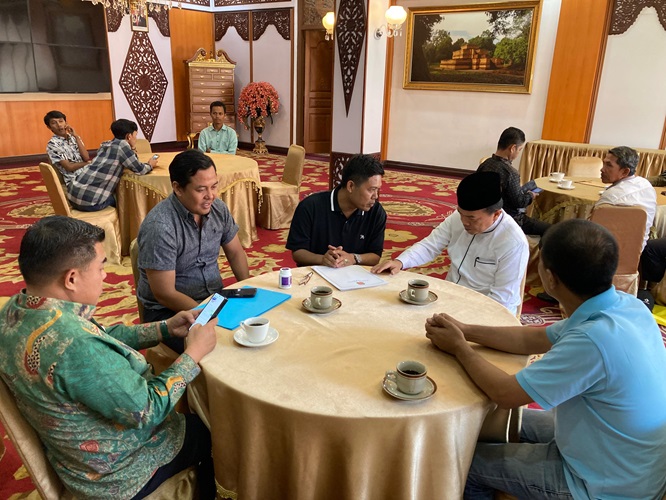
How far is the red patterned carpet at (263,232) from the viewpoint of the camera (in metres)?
3.52

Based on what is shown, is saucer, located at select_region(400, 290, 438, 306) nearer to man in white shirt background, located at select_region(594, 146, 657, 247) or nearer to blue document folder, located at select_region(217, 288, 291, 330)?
blue document folder, located at select_region(217, 288, 291, 330)

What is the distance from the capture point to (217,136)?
20.5 ft

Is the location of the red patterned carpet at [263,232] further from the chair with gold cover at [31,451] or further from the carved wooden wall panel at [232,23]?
the carved wooden wall panel at [232,23]

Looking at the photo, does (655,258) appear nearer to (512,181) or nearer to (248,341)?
(512,181)

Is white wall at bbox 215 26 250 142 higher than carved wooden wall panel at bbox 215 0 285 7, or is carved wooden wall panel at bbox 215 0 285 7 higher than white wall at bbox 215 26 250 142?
carved wooden wall panel at bbox 215 0 285 7

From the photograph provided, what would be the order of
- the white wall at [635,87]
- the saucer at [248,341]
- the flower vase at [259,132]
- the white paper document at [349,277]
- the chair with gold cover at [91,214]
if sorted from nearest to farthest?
the saucer at [248,341], the white paper document at [349,277], the chair with gold cover at [91,214], the white wall at [635,87], the flower vase at [259,132]

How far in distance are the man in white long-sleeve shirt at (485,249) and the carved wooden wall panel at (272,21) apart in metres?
9.06

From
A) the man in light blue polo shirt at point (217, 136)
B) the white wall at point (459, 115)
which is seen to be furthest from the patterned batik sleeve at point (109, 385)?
the white wall at point (459, 115)

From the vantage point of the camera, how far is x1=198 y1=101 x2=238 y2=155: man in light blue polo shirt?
20.3ft

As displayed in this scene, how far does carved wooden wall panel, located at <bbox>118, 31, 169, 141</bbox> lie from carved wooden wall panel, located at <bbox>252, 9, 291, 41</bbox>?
220 cm

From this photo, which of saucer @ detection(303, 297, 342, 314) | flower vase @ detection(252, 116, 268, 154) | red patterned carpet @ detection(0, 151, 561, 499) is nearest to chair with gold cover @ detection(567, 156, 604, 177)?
red patterned carpet @ detection(0, 151, 561, 499)

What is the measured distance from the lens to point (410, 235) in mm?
5578

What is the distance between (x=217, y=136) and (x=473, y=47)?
15.3 ft

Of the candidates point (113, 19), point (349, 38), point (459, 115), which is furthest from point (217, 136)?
point (113, 19)
